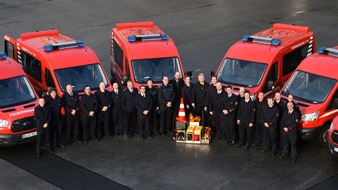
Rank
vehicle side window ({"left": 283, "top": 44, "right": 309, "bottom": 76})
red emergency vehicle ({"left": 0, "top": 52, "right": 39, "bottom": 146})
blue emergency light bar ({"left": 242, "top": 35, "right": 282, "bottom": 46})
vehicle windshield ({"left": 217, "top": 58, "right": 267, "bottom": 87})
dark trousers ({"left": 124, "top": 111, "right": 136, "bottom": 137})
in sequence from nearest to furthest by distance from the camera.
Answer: red emergency vehicle ({"left": 0, "top": 52, "right": 39, "bottom": 146}) → dark trousers ({"left": 124, "top": 111, "right": 136, "bottom": 137}) → vehicle windshield ({"left": 217, "top": 58, "right": 267, "bottom": 87}) → blue emergency light bar ({"left": 242, "top": 35, "right": 282, "bottom": 46}) → vehicle side window ({"left": 283, "top": 44, "right": 309, "bottom": 76})

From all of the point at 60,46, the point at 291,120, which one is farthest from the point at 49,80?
the point at 291,120

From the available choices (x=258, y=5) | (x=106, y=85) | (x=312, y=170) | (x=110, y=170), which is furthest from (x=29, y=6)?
(x=312, y=170)

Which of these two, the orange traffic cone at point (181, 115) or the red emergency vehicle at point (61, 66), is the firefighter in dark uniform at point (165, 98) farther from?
the red emergency vehicle at point (61, 66)

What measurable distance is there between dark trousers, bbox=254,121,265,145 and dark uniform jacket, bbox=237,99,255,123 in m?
0.24

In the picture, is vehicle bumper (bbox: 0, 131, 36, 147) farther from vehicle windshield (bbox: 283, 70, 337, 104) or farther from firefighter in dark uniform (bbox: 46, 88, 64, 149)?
vehicle windshield (bbox: 283, 70, 337, 104)

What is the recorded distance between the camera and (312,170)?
15.2 meters

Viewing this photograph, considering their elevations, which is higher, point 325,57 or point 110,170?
point 325,57

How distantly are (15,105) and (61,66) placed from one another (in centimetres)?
184

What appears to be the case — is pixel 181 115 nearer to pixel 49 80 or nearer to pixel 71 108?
pixel 71 108

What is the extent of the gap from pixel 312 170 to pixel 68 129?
250 inches

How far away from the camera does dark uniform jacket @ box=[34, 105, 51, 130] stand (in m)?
15.8

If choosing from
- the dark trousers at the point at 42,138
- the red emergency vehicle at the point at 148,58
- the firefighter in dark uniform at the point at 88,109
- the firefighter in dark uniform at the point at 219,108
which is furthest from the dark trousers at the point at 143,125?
the dark trousers at the point at 42,138

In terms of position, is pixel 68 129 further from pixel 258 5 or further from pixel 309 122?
pixel 258 5

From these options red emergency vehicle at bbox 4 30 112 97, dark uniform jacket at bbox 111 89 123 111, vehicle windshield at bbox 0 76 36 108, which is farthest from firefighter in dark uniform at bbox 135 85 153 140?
vehicle windshield at bbox 0 76 36 108
